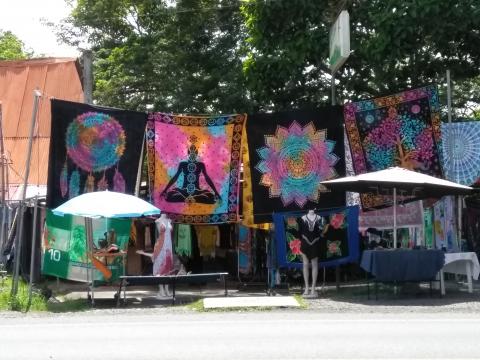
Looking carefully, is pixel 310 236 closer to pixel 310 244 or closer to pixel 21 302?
pixel 310 244

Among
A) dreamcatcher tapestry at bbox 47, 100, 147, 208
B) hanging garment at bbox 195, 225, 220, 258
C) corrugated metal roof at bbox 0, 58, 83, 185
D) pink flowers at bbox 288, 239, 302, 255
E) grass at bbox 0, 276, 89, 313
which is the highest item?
corrugated metal roof at bbox 0, 58, 83, 185

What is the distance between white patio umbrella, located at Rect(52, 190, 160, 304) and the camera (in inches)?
530

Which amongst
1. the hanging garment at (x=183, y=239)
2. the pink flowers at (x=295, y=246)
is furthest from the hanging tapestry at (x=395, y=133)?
the hanging garment at (x=183, y=239)

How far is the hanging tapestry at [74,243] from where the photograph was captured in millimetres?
15547

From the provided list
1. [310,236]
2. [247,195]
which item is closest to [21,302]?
[247,195]

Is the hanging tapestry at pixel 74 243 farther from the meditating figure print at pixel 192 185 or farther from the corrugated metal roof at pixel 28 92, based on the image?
the corrugated metal roof at pixel 28 92

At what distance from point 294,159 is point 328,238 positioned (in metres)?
1.97

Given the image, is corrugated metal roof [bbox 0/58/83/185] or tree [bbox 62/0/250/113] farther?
tree [bbox 62/0/250/113]

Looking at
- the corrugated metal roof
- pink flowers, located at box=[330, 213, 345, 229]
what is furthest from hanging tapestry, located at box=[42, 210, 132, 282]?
the corrugated metal roof

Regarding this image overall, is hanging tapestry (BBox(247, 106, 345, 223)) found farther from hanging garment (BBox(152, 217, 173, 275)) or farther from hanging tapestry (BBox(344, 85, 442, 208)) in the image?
hanging garment (BBox(152, 217, 173, 275))

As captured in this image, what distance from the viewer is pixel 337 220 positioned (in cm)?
1582

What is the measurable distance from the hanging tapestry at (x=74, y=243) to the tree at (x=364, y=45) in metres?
6.54

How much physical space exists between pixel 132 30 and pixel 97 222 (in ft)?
47.0

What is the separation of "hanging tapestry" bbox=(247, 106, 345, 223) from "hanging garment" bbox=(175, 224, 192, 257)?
7.76 feet
